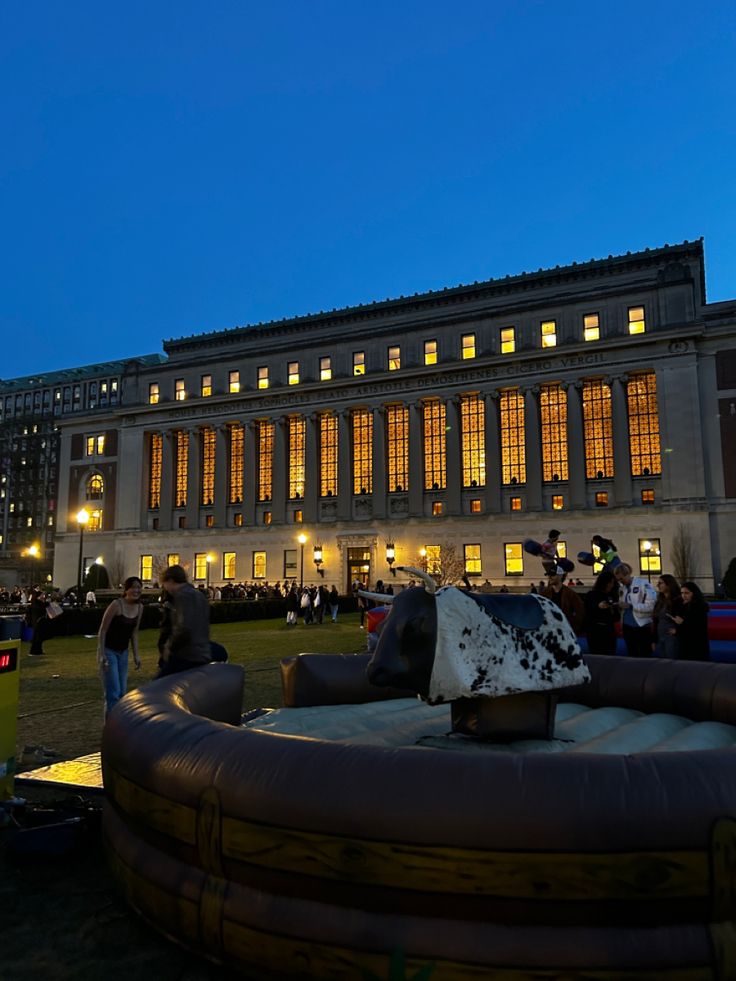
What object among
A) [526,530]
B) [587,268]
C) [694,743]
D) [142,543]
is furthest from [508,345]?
[694,743]

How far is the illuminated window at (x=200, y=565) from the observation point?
64.8m

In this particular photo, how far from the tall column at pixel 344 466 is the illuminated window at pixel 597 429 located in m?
20.6

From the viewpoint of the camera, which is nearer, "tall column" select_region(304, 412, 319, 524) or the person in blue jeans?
the person in blue jeans

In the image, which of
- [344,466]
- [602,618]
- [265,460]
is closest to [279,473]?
[265,460]

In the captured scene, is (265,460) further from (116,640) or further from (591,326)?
(116,640)

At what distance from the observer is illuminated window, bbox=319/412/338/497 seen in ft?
204

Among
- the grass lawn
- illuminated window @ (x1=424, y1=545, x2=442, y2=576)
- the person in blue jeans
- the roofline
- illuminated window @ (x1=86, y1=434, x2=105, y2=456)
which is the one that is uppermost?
the roofline

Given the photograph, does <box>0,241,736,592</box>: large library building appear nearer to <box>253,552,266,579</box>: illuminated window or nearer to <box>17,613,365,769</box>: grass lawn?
<box>253,552,266,579</box>: illuminated window

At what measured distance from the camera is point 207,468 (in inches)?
2667

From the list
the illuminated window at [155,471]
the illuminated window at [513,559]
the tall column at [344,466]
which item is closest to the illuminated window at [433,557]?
the illuminated window at [513,559]

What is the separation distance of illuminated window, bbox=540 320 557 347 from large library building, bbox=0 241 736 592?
0.21 m

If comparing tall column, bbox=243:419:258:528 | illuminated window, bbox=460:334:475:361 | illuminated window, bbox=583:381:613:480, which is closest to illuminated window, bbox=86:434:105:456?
tall column, bbox=243:419:258:528

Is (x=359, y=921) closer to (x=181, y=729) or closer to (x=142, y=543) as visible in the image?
(x=181, y=729)

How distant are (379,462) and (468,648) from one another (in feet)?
181
